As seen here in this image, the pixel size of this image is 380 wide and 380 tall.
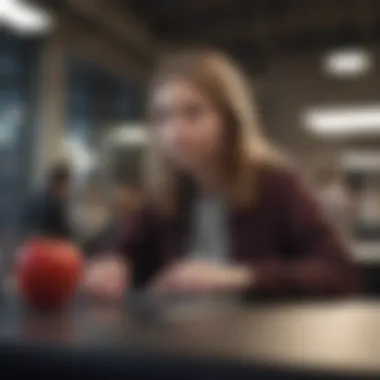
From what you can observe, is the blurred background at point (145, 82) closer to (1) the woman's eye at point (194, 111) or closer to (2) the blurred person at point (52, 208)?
(2) the blurred person at point (52, 208)

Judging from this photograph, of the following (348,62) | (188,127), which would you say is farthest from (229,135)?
(348,62)

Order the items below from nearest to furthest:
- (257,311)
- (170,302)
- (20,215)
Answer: (257,311), (170,302), (20,215)

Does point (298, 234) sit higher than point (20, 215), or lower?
lower

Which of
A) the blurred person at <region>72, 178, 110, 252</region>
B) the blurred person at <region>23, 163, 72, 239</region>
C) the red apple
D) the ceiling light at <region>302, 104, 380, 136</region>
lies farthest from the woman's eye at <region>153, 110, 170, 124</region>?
the ceiling light at <region>302, 104, 380, 136</region>

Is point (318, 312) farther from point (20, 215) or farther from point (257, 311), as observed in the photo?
point (20, 215)

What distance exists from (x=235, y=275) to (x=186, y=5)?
3302mm

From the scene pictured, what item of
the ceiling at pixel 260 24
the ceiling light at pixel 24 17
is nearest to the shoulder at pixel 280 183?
the ceiling light at pixel 24 17

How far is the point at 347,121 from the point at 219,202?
10.1 feet

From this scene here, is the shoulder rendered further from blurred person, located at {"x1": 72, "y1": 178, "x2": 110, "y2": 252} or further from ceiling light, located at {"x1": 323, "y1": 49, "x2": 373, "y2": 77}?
ceiling light, located at {"x1": 323, "y1": 49, "x2": 373, "y2": 77}

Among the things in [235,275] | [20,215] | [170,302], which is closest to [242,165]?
[235,275]

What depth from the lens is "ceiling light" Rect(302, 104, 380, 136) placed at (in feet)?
13.7

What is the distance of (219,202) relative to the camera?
1340 millimetres

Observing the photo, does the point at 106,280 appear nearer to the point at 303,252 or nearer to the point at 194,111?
the point at 303,252

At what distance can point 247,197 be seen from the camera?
49.9 inches
